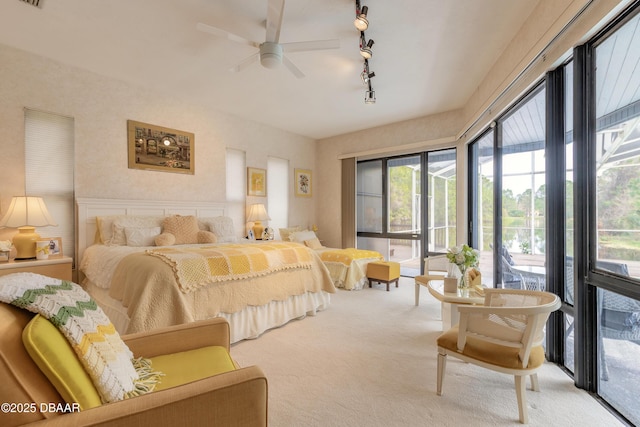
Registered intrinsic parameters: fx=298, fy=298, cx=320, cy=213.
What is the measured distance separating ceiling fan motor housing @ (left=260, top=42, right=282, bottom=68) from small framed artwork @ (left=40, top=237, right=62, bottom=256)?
2849mm

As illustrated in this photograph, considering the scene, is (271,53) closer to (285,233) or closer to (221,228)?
(221,228)

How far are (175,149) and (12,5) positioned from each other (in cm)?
209

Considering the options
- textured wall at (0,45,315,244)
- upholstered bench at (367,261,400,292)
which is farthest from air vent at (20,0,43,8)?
upholstered bench at (367,261,400,292)

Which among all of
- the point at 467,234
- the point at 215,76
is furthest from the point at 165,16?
the point at 467,234

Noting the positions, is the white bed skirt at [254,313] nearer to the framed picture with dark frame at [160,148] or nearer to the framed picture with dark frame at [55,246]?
the framed picture with dark frame at [55,246]

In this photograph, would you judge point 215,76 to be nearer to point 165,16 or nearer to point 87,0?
point 165,16

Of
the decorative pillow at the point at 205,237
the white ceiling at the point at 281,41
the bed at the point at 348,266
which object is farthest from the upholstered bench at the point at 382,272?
the white ceiling at the point at 281,41

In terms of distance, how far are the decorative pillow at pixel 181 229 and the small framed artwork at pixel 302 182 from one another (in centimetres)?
266

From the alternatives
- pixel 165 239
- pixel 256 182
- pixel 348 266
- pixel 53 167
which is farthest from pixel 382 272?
pixel 53 167

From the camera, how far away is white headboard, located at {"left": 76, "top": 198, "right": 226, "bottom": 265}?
3453mm

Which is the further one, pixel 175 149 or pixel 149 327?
pixel 175 149

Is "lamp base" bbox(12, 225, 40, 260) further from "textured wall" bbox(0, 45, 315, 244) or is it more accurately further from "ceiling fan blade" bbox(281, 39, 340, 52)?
"ceiling fan blade" bbox(281, 39, 340, 52)

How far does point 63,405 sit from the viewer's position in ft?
2.78

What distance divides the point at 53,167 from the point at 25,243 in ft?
3.16
